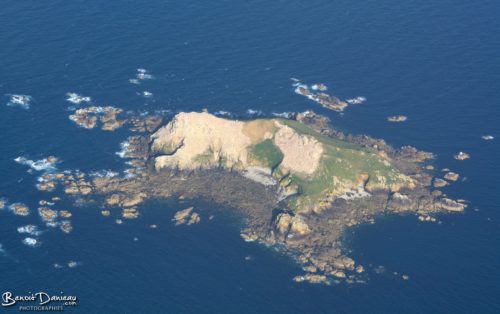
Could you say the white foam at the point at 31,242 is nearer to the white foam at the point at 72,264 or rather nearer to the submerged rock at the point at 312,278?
the white foam at the point at 72,264

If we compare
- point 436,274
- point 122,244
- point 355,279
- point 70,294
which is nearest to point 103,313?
point 70,294

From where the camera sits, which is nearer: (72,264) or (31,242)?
(72,264)

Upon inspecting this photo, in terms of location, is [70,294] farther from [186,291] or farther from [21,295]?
[186,291]

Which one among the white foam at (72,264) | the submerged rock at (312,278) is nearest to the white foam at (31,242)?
the white foam at (72,264)

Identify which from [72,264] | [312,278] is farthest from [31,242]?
[312,278]

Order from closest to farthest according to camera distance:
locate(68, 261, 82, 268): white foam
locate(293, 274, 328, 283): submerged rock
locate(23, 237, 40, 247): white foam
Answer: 1. locate(293, 274, 328, 283): submerged rock
2. locate(68, 261, 82, 268): white foam
3. locate(23, 237, 40, 247): white foam

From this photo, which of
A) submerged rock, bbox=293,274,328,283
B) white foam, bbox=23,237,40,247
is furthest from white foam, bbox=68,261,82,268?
submerged rock, bbox=293,274,328,283

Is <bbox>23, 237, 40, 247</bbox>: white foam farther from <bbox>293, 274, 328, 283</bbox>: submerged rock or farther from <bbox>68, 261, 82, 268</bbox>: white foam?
<bbox>293, 274, 328, 283</bbox>: submerged rock

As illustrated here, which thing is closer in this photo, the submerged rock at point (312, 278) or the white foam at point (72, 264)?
the submerged rock at point (312, 278)

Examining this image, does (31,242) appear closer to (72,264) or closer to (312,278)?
(72,264)

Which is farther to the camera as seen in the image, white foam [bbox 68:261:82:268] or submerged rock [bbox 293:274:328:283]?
white foam [bbox 68:261:82:268]

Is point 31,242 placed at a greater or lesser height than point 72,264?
greater
